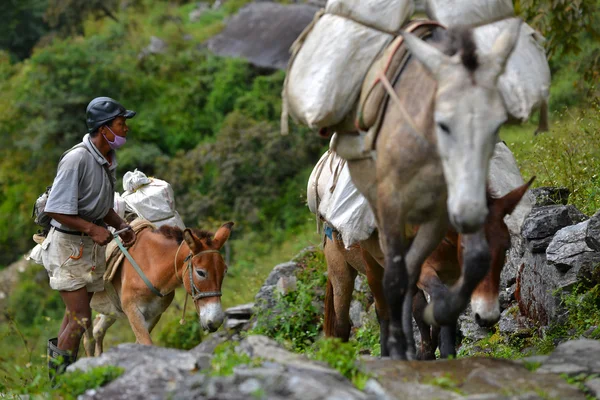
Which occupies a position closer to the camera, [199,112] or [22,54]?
[199,112]

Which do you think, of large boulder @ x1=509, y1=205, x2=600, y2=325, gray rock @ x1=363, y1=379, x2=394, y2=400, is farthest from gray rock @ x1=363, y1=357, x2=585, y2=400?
large boulder @ x1=509, y1=205, x2=600, y2=325

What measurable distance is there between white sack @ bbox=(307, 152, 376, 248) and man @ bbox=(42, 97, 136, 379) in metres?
1.93

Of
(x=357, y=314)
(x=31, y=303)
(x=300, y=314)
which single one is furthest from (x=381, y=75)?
(x=31, y=303)

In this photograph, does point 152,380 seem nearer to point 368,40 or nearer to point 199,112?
point 368,40

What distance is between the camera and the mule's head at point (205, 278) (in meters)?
7.85

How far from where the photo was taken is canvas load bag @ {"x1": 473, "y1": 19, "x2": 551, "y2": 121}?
5422 mm

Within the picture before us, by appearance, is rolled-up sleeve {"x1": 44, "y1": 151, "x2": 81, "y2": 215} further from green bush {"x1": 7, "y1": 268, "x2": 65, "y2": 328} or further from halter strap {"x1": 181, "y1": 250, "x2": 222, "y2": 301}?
green bush {"x1": 7, "y1": 268, "x2": 65, "y2": 328}

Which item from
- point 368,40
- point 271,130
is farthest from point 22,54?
point 368,40

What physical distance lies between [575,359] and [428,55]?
2.09m

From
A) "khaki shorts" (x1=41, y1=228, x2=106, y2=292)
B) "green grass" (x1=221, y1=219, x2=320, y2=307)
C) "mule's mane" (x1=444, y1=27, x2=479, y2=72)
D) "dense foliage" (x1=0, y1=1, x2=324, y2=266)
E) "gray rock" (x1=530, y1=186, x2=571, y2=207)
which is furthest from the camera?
"dense foliage" (x1=0, y1=1, x2=324, y2=266)

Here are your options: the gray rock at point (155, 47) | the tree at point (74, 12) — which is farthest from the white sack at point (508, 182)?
the tree at point (74, 12)

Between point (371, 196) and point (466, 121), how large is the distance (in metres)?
1.33

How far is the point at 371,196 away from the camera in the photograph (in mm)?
5828

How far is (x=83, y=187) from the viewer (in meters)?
7.54
